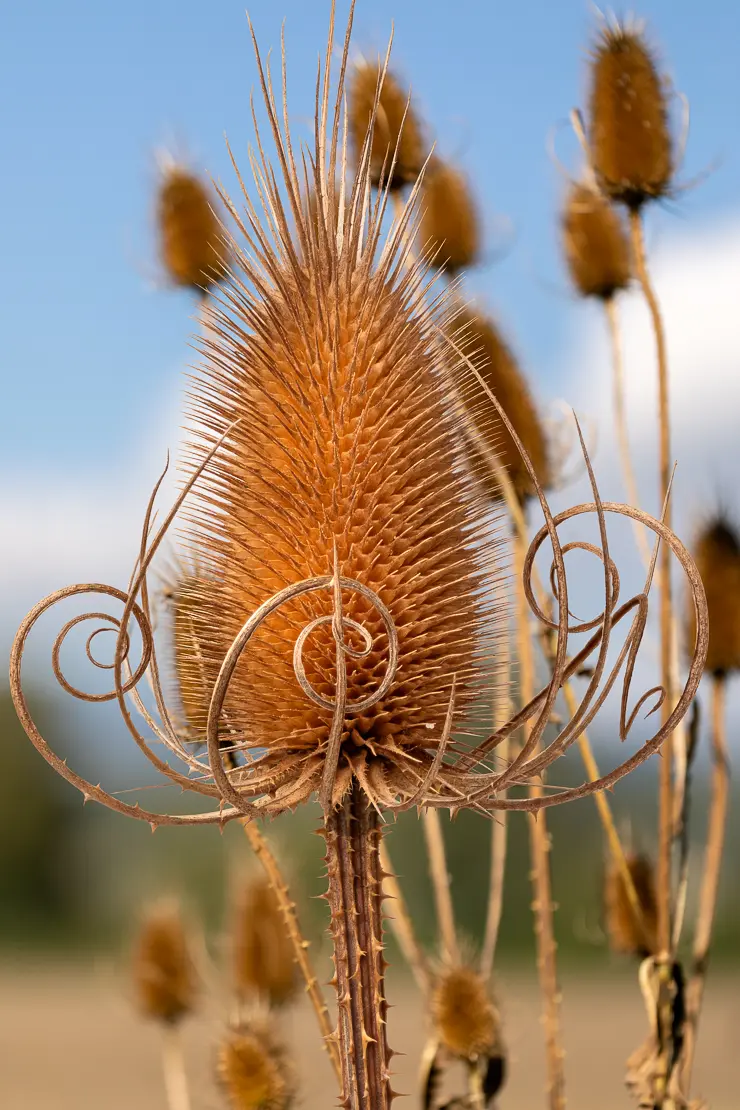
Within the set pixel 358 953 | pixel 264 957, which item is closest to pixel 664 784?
pixel 264 957

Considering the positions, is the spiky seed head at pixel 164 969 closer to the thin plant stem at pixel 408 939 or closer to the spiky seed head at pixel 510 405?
the thin plant stem at pixel 408 939

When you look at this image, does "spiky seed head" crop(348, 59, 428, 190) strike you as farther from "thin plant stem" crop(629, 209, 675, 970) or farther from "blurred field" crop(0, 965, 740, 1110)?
"blurred field" crop(0, 965, 740, 1110)

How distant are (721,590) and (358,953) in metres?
2.00

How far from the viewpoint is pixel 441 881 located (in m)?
3.07

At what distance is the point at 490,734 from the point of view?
1702 mm

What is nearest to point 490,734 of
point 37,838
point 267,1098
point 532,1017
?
point 267,1098

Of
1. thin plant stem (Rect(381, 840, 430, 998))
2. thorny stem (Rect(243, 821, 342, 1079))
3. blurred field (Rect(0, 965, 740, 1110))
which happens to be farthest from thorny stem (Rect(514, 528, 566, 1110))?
blurred field (Rect(0, 965, 740, 1110))

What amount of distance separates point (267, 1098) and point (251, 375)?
7.48ft

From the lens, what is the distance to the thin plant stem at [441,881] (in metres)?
3.00

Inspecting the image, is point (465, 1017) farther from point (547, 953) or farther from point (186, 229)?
point (186, 229)

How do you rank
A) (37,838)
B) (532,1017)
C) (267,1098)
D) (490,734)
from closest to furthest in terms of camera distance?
1. (490,734)
2. (267,1098)
3. (532,1017)
4. (37,838)

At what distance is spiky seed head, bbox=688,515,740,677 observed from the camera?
3240mm

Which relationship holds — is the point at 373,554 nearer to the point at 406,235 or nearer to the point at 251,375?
the point at 251,375

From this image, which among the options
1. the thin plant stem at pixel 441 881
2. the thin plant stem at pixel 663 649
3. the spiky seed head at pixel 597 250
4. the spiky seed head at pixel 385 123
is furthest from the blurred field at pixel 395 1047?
the spiky seed head at pixel 385 123
